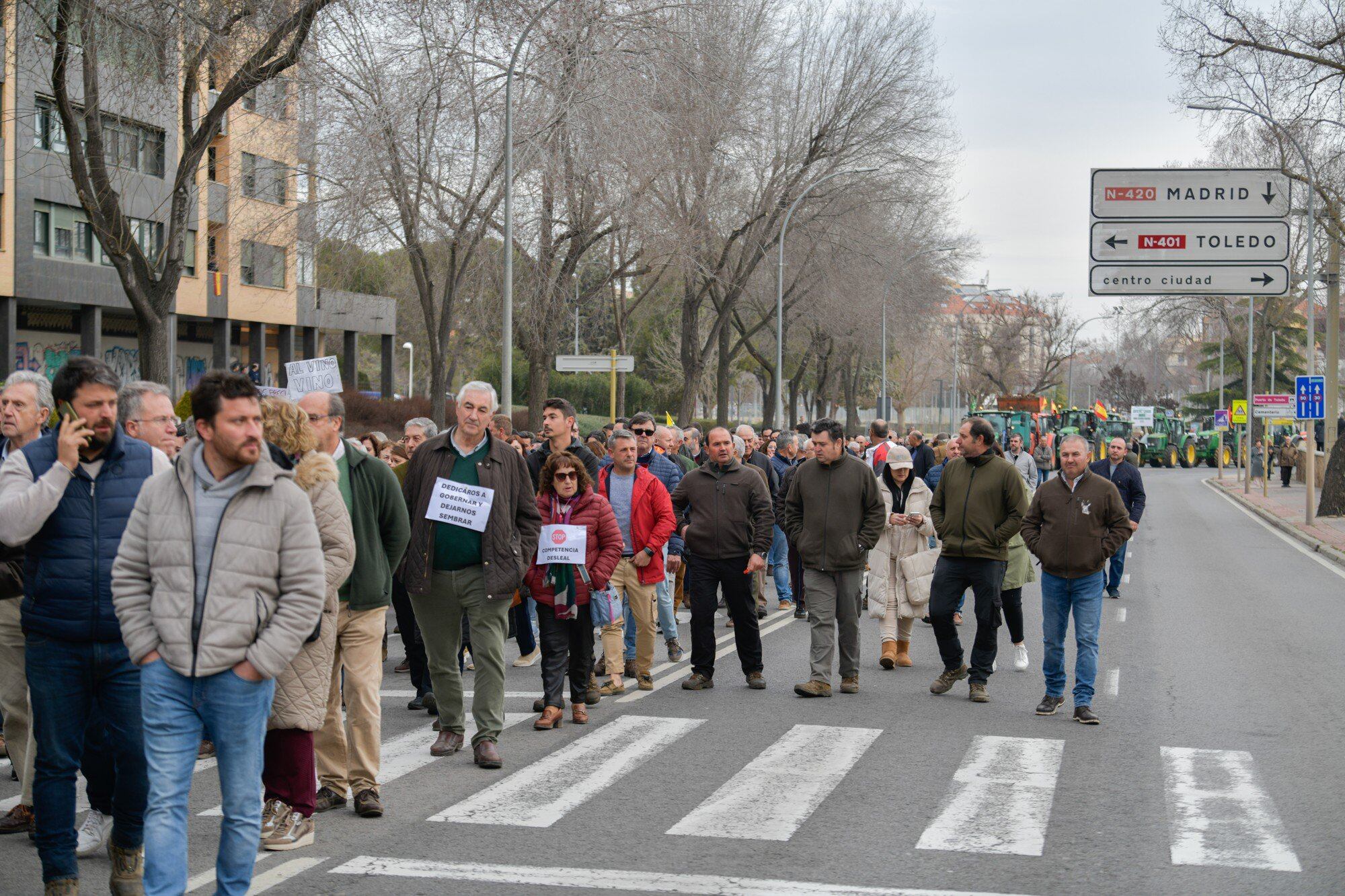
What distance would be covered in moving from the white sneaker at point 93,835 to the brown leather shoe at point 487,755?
6.90 feet

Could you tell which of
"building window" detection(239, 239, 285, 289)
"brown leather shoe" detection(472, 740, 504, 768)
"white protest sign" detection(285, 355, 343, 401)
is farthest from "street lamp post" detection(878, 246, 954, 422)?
"brown leather shoe" detection(472, 740, 504, 768)

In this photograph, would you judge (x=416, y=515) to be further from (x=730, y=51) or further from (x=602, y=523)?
(x=730, y=51)

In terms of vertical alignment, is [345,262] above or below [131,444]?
above

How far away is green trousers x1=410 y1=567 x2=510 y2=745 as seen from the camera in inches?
308

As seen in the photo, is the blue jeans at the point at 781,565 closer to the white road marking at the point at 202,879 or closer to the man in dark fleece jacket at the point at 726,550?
the man in dark fleece jacket at the point at 726,550

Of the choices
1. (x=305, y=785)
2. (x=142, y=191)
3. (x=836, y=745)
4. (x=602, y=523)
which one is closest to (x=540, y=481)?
(x=602, y=523)

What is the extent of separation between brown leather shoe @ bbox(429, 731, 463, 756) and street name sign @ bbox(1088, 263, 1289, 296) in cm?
1610

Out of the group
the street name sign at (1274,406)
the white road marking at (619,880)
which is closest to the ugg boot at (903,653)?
the white road marking at (619,880)

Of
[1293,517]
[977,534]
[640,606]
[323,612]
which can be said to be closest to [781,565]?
[640,606]

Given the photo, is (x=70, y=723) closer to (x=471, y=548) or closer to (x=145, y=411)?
(x=145, y=411)

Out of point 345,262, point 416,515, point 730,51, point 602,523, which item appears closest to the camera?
point 416,515

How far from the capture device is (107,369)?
212 inches

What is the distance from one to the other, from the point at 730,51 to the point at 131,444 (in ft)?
97.9

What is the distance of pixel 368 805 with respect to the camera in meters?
6.72
